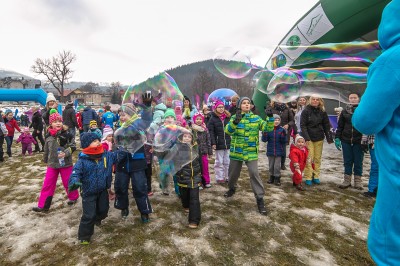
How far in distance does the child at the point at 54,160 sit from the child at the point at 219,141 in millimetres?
3037

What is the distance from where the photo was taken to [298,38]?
9969 millimetres

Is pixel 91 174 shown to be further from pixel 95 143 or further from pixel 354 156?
pixel 354 156

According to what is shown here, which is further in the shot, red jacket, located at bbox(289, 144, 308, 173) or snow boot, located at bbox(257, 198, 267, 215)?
red jacket, located at bbox(289, 144, 308, 173)

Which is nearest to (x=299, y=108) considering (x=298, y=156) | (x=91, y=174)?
(x=298, y=156)

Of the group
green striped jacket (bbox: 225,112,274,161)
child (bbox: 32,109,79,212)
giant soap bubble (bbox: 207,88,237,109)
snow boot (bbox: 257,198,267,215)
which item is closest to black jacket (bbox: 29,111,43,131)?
child (bbox: 32,109,79,212)

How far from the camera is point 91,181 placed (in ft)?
11.3

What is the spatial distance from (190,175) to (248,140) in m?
1.30

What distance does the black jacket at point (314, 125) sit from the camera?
5844mm

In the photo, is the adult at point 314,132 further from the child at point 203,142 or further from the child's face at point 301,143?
the child at point 203,142

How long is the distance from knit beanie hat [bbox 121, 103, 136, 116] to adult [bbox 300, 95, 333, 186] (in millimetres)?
4037

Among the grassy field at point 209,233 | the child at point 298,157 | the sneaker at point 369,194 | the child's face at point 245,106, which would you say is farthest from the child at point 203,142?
the sneaker at point 369,194

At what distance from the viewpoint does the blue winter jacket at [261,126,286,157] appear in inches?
232

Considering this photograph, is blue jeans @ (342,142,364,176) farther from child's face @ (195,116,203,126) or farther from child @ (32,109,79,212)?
child @ (32,109,79,212)

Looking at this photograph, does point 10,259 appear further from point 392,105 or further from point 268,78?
point 268,78
